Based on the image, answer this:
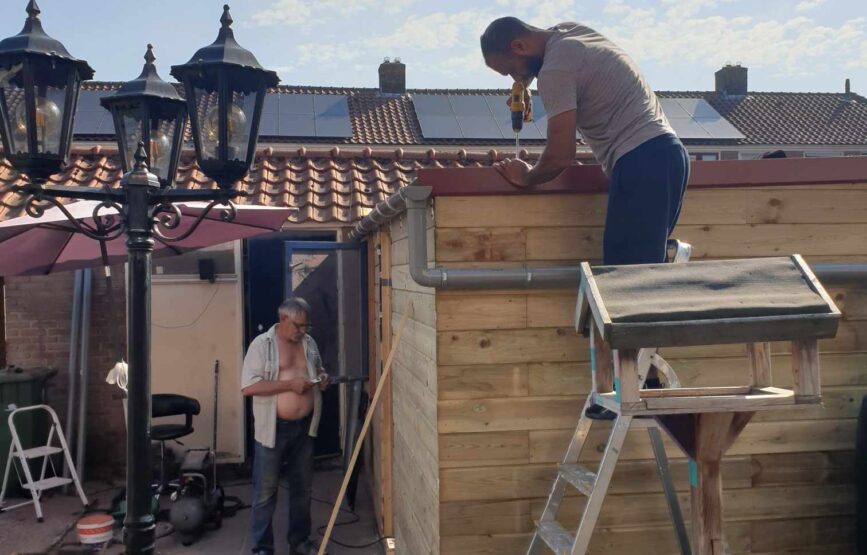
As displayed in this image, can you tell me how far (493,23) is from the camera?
2836 mm

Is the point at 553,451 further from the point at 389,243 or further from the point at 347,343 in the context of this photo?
the point at 347,343

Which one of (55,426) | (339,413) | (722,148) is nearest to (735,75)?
(722,148)

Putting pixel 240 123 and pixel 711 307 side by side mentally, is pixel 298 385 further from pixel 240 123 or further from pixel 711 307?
pixel 711 307

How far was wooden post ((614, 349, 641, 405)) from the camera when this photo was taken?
82.9 inches

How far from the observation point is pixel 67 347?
7.86 meters

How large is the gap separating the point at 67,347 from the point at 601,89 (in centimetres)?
694

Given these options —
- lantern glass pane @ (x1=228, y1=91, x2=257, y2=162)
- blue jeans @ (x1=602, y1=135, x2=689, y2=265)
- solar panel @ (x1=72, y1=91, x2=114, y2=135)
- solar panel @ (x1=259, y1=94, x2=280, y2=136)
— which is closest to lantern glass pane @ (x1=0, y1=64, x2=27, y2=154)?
lantern glass pane @ (x1=228, y1=91, x2=257, y2=162)

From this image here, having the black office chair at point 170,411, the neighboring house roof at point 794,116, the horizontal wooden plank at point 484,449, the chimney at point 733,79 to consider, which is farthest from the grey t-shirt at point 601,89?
the chimney at point 733,79

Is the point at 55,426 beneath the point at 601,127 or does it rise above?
beneath

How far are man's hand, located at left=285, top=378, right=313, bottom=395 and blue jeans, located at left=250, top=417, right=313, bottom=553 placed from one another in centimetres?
24

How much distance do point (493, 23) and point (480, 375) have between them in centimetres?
139

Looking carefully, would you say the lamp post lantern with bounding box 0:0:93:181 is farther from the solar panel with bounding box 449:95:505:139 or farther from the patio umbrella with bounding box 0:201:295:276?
the solar panel with bounding box 449:95:505:139

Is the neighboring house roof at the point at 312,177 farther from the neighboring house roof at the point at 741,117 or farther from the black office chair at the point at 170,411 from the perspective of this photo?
the neighboring house roof at the point at 741,117

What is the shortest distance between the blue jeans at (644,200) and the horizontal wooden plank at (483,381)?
65 cm
